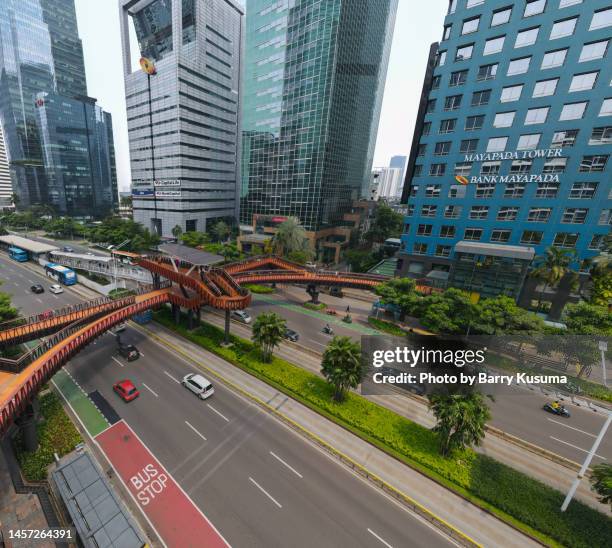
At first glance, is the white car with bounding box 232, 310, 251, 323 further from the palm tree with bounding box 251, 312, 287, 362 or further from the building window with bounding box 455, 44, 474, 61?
the building window with bounding box 455, 44, 474, 61

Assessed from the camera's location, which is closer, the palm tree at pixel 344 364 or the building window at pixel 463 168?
the palm tree at pixel 344 364

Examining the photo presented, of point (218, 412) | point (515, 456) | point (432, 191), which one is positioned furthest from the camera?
point (432, 191)

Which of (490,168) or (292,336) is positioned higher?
(490,168)

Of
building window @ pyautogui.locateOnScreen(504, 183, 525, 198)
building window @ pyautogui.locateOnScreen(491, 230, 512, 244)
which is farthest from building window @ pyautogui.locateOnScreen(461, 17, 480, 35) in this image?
building window @ pyautogui.locateOnScreen(491, 230, 512, 244)

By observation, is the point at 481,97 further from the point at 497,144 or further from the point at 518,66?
the point at 497,144

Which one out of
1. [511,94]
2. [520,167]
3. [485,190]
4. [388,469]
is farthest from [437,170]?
[388,469]

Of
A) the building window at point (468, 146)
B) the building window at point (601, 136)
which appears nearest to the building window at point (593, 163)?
the building window at point (601, 136)

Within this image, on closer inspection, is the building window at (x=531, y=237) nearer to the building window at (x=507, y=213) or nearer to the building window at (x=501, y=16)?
the building window at (x=507, y=213)

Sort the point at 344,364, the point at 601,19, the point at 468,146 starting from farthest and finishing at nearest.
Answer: the point at 468,146, the point at 601,19, the point at 344,364
